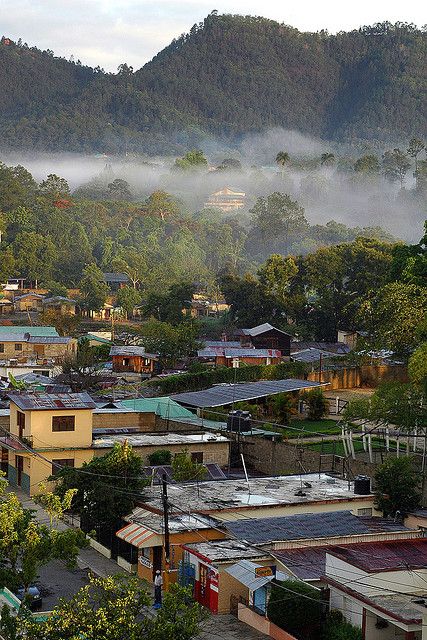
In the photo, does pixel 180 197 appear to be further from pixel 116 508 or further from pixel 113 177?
pixel 116 508

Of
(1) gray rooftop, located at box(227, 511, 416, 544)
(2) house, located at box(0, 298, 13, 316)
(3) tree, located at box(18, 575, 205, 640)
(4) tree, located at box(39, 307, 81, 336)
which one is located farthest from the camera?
(2) house, located at box(0, 298, 13, 316)

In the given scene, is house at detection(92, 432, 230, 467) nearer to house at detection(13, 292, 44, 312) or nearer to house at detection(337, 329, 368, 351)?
house at detection(337, 329, 368, 351)

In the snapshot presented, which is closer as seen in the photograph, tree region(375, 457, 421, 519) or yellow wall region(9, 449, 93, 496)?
tree region(375, 457, 421, 519)

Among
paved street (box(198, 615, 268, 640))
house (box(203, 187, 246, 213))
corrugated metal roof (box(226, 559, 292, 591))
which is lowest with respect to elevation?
paved street (box(198, 615, 268, 640))

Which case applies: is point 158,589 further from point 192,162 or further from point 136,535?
point 192,162

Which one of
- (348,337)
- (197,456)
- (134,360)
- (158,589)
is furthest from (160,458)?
(348,337)

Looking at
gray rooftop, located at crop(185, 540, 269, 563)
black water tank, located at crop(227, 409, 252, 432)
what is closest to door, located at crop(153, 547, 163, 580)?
gray rooftop, located at crop(185, 540, 269, 563)

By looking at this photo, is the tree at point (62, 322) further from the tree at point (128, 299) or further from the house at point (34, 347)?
the tree at point (128, 299)

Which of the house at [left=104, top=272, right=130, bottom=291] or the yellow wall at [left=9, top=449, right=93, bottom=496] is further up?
the house at [left=104, top=272, right=130, bottom=291]
